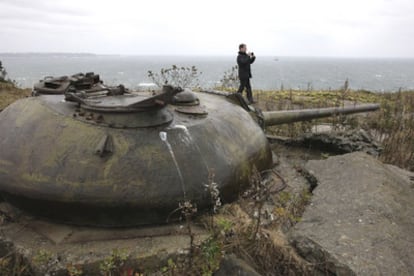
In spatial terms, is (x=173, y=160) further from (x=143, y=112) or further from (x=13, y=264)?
(x=13, y=264)

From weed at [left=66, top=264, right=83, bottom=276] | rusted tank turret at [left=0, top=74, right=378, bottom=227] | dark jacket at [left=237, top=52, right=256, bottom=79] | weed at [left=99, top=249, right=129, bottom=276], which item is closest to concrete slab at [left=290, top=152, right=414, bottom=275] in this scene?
rusted tank turret at [left=0, top=74, right=378, bottom=227]

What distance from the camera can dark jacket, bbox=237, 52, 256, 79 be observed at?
8.78 metres

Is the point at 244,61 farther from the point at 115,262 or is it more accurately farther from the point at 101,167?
the point at 115,262

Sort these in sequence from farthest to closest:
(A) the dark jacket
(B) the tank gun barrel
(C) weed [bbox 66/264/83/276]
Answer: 1. (A) the dark jacket
2. (B) the tank gun barrel
3. (C) weed [bbox 66/264/83/276]

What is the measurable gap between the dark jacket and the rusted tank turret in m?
5.61

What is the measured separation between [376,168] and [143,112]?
251 centimetres

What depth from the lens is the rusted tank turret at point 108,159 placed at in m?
2.84

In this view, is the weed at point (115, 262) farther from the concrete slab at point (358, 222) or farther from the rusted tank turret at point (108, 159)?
the concrete slab at point (358, 222)

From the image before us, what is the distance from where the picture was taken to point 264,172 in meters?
4.06

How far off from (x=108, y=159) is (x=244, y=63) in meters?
6.32

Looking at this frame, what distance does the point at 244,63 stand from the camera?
8.80 meters

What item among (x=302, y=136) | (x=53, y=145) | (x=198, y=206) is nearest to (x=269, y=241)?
(x=198, y=206)

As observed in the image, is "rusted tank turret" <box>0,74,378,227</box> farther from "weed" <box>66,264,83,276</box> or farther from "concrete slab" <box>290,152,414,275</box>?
"concrete slab" <box>290,152,414,275</box>

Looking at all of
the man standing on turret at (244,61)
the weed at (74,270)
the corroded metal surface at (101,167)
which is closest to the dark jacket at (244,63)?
the man standing on turret at (244,61)
